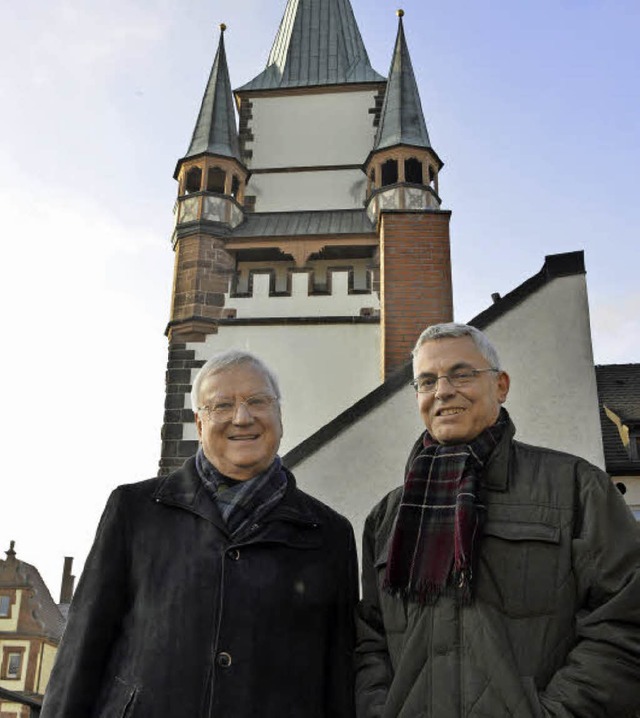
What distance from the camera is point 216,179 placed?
52.0ft

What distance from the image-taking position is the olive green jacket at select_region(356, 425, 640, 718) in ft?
7.47

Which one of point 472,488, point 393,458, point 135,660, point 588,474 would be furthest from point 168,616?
point 393,458

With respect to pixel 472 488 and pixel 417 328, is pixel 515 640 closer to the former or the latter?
pixel 472 488

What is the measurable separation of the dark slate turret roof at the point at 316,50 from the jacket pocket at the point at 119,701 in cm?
1762

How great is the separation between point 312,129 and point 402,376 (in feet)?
38.2

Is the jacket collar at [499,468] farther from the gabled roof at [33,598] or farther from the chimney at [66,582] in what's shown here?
the chimney at [66,582]

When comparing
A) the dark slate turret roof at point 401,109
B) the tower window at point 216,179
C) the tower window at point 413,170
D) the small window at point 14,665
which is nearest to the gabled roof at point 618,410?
the tower window at point 413,170

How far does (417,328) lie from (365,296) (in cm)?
241

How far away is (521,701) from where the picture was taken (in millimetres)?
2271

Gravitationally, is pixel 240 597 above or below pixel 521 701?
above

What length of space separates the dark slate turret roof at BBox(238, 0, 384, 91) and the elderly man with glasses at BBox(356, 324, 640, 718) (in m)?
17.2

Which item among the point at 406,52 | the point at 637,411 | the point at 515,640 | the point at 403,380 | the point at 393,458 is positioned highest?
the point at 406,52

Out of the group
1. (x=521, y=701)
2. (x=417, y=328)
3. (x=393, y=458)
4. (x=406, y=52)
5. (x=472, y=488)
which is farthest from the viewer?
(x=406, y=52)

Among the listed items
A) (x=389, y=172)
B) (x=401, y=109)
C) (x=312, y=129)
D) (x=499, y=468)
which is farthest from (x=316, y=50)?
(x=499, y=468)
